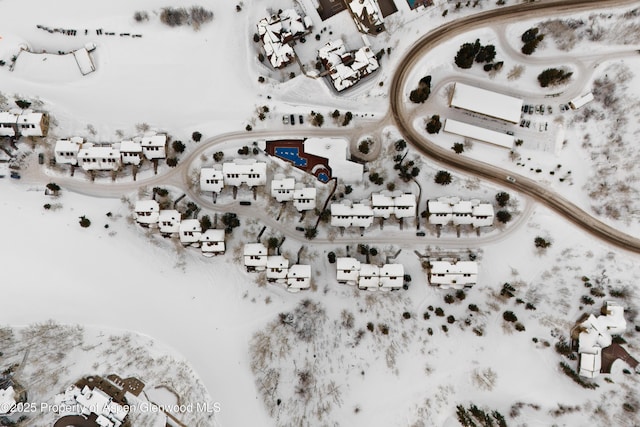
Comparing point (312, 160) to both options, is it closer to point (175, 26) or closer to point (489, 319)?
point (175, 26)

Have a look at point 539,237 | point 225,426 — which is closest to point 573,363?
point 539,237

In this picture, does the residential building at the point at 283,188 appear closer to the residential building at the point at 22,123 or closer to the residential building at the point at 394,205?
the residential building at the point at 394,205

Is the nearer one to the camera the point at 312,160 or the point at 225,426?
the point at 225,426

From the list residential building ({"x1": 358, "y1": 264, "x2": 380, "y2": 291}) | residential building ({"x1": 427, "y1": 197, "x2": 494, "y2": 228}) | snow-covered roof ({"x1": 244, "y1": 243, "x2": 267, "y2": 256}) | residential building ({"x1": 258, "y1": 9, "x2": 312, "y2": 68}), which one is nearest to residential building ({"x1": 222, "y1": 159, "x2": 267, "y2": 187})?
snow-covered roof ({"x1": 244, "y1": 243, "x2": 267, "y2": 256})

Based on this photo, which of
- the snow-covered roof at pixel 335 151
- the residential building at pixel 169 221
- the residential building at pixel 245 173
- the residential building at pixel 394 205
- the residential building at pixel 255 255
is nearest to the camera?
the residential building at pixel 255 255

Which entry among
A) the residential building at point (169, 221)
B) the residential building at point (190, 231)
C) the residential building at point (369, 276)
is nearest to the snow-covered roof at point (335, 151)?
the residential building at point (369, 276)

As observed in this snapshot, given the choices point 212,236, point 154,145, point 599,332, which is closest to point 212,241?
point 212,236
